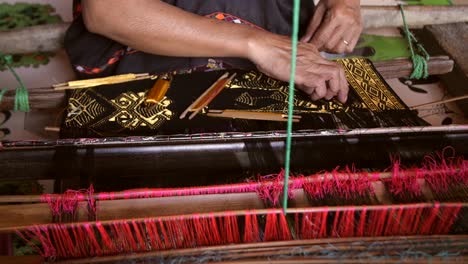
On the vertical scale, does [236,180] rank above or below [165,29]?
below

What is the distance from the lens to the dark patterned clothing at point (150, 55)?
170cm

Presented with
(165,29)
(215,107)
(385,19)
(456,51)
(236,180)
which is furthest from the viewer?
(385,19)

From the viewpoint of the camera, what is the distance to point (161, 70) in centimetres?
169

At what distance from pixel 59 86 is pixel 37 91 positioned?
0.11 metres

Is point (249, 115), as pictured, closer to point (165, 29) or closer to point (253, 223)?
point (165, 29)

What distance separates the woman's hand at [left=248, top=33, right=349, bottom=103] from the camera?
154 cm

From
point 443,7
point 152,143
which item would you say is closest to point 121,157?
point 152,143

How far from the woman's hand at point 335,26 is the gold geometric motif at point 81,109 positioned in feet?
2.72

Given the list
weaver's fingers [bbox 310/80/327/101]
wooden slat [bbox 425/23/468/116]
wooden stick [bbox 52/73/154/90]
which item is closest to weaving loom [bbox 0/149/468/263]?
weaver's fingers [bbox 310/80/327/101]

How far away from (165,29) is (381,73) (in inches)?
39.5

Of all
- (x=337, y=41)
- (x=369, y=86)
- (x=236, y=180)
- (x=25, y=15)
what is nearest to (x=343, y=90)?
(x=369, y=86)

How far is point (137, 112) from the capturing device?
1.56m

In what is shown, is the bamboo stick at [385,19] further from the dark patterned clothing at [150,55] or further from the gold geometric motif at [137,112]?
the gold geometric motif at [137,112]

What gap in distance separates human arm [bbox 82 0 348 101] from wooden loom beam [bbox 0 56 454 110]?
336 millimetres
